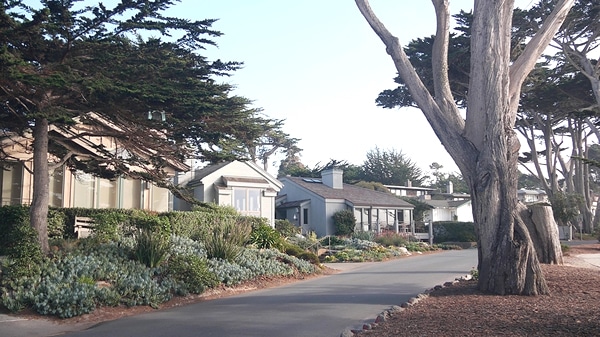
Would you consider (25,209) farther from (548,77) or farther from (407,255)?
(548,77)

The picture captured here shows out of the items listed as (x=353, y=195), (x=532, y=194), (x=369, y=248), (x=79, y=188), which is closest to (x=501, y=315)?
(x=79, y=188)

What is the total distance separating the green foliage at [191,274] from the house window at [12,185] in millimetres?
9632

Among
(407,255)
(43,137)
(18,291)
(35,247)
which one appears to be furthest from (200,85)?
(407,255)

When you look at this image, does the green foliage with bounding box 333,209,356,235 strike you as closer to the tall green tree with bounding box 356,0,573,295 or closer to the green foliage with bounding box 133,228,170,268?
the green foliage with bounding box 133,228,170,268

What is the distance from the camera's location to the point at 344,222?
41.1 meters

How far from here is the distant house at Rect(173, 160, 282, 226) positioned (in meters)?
33.3

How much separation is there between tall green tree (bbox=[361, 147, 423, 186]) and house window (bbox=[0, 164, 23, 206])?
176ft

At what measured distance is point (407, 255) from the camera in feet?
94.3

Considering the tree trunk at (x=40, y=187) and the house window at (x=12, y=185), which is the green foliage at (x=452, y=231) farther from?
the tree trunk at (x=40, y=187)

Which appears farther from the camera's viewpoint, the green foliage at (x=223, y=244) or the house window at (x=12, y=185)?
the house window at (x=12, y=185)

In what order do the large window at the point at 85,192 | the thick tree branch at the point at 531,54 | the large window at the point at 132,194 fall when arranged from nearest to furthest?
the thick tree branch at the point at 531,54 < the large window at the point at 85,192 < the large window at the point at 132,194

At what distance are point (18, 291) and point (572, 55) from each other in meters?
27.1

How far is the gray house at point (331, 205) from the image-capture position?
4197 cm

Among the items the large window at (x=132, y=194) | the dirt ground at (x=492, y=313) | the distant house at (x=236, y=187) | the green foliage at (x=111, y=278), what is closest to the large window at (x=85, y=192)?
the large window at (x=132, y=194)
